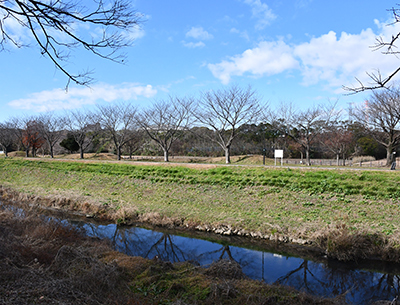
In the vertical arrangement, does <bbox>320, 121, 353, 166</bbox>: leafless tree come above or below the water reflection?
above

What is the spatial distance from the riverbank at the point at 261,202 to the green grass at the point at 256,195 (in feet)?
0.12

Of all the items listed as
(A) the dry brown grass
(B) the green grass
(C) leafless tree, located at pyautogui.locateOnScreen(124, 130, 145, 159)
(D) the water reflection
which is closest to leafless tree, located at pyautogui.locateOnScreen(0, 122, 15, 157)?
(C) leafless tree, located at pyautogui.locateOnScreen(124, 130, 145, 159)

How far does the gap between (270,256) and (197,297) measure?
442 centimetres

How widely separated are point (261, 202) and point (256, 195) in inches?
30.0

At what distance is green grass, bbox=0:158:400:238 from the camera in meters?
10.2

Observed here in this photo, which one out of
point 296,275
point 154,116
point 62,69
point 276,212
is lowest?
point 296,275

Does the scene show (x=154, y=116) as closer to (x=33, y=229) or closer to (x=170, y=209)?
(x=170, y=209)

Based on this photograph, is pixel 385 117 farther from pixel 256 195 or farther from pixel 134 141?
pixel 134 141

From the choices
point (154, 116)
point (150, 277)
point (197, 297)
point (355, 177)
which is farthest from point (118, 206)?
point (154, 116)

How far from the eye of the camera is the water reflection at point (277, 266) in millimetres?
6398

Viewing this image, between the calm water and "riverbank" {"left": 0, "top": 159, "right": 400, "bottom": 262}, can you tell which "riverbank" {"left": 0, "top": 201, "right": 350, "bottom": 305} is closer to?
the calm water

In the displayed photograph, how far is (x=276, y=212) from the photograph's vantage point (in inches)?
452

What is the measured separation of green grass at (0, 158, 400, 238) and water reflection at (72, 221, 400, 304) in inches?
56.8

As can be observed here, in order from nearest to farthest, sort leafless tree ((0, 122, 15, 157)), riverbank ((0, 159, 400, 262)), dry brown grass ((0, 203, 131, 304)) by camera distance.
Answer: dry brown grass ((0, 203, 131, 304)), riverbank ((0, 159, 400, 262)), leafless tree ((0, 122, 15, 157))
